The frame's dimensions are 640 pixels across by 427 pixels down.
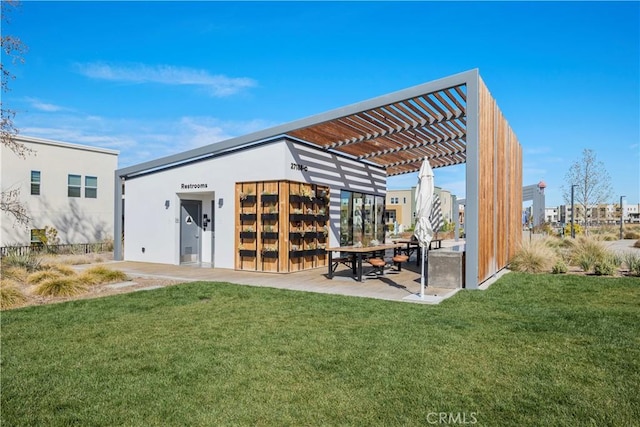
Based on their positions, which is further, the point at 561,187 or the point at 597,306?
the point at 561,187

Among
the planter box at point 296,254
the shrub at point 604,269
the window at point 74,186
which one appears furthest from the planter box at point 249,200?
the window at point 74,186

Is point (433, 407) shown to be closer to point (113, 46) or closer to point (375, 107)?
point (375, 107)

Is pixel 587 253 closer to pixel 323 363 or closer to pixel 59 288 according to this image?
pixel 323 363

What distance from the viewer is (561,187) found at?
86.6ft

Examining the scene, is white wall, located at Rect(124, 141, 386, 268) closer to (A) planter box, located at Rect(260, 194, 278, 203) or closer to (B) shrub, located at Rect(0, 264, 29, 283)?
(A) planter box, located at Rect(260, 194, 278, 203)

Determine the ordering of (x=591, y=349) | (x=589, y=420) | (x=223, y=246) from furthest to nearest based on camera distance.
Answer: (x=223, y=246)
(x=591, y=349)
(x=589, y=420)

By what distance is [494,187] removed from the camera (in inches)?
402

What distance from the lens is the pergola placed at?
8328 mm

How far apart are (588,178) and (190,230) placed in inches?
941

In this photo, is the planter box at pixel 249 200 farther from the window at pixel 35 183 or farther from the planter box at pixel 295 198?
the window at pixel 35 183

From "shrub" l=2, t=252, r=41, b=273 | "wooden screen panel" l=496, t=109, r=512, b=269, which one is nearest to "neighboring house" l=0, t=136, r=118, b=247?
"shrub" l=2, t=252, r=41, b=273

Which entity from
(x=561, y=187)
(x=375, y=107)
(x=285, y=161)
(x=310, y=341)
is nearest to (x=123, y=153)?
(x=285, y=161)

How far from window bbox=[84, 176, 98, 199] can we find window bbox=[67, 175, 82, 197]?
11.9 inches

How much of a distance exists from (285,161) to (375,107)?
326 centimetres
